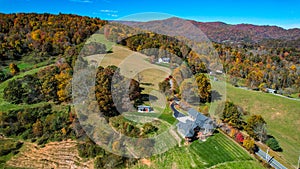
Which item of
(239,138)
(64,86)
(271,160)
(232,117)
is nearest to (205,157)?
(239,138)

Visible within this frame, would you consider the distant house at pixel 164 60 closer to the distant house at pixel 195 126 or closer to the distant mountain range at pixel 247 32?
the distant house at pixel 195 126

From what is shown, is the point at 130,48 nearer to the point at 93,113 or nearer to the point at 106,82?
the point at 106,82

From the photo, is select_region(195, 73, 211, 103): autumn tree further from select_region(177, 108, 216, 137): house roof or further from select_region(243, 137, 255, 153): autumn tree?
select_region(243, 137, 255, 153): autumn tree

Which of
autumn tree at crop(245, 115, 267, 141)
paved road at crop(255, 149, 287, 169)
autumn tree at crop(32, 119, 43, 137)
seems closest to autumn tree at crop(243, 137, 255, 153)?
paved road at crop(255, 149, 287, 169)

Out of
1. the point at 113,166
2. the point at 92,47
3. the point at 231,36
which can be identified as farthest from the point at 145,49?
the point at 231,36

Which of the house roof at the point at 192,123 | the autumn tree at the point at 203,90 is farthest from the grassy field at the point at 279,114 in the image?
the house roof at the point at 192,123
